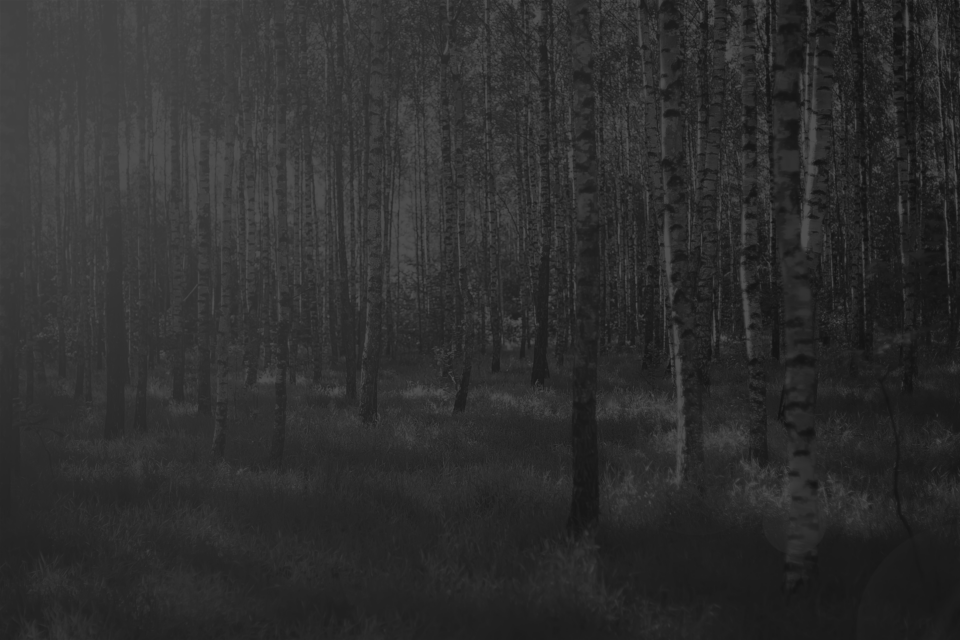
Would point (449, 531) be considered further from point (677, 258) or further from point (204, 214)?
point (204, 214)

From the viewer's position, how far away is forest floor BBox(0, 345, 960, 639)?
4645mm

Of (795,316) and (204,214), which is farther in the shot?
(204,214)

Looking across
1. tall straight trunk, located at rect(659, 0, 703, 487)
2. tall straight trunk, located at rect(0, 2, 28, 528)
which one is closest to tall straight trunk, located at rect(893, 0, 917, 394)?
tall straight trunk, located at rect(659, 0, 703, 487)

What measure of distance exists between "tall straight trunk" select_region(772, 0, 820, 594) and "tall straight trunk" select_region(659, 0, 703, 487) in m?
2.13

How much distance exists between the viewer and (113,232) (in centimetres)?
1170

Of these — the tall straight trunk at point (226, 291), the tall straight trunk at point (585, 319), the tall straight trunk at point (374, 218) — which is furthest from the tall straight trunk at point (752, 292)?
the tall straight trunk at point (226, 291)

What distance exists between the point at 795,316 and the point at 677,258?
234 cm

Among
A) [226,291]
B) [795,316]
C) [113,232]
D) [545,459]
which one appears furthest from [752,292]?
[113,232]

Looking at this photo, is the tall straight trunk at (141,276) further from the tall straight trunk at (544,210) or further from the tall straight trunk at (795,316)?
the tall straight trunk at (795,316)

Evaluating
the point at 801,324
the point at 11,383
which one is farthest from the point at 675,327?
the point at 11,383

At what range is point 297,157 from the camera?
26141mm

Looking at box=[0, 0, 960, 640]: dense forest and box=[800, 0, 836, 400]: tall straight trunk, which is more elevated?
box=[800, 0, 836, 400]: tall straight trunk

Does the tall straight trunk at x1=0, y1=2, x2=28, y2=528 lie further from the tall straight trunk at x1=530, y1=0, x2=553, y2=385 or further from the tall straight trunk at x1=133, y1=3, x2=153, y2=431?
the tall straight trunk at x1=530, y1=0, x2=553, y2=385

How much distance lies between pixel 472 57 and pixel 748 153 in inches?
840
